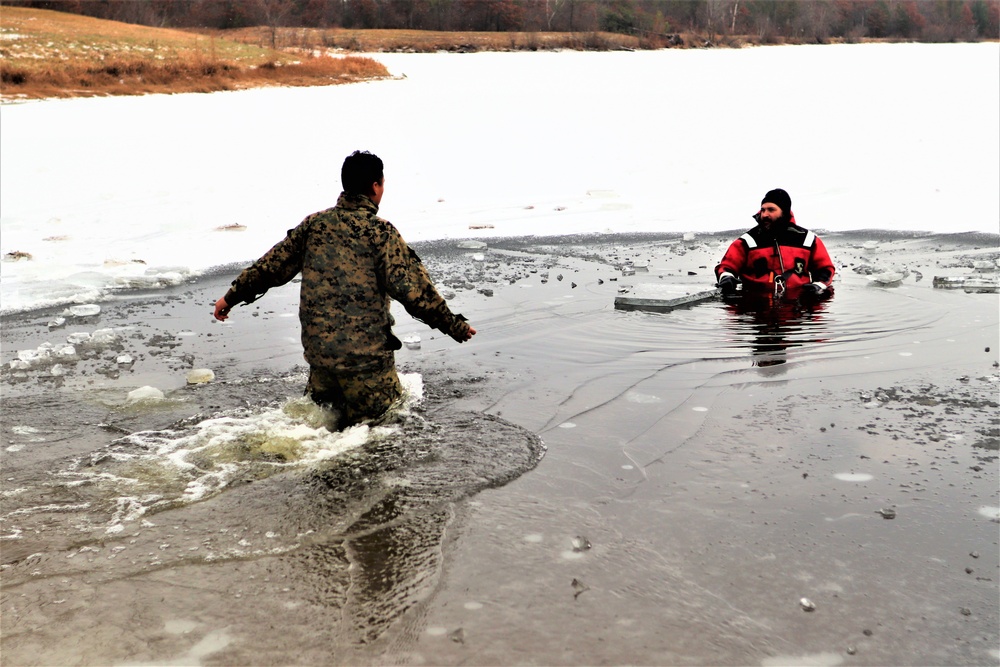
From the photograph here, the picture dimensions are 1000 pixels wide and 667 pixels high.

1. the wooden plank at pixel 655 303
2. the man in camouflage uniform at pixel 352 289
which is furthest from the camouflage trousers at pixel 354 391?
the wooden plank at pixel 655 303

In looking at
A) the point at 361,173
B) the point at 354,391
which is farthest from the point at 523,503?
the point at 361,173

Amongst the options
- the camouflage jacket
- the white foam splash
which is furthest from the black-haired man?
the white foam splash

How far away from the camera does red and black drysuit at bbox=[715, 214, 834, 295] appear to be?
8.36 metres

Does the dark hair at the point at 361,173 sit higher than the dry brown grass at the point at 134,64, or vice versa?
the dry brown grass at the point at 134,64

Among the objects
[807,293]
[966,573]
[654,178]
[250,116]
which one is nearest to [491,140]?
[654,178]

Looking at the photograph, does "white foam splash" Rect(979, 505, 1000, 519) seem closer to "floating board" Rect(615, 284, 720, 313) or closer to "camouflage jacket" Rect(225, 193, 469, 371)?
"camouflage jacket" Rect(225, 193, 469, 371)

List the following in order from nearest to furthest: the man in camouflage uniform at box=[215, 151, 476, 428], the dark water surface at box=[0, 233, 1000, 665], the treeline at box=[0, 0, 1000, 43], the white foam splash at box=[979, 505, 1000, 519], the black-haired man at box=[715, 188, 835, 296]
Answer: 1. the dark water surface at box=[0, 233, 1000, 665]
2. the white foam splash at box=[979, 505, 1000, 519]
3. the man in camouflage uniform at box=[215, 151, 476, 428]
4. the black-haired man at box=[715, 188, 835, 296]
5. the treeline at box=[0, 0, 1000, 43]

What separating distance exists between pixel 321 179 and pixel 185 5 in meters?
45.4

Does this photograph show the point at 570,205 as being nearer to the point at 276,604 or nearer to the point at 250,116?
the point at 250,116

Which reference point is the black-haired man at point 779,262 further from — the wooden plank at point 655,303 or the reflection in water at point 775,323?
the wooden plank at point 655,303

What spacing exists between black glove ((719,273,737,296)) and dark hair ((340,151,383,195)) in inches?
168

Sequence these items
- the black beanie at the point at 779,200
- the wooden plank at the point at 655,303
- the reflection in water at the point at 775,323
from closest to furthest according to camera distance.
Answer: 1. the reflection in water at the point at 775,323
2. the wooden plank at the point at 655,303
3. the black beanie at the point at 779,200

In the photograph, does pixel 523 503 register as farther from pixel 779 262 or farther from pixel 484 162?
pixel 484 162

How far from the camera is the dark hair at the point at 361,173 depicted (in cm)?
480
